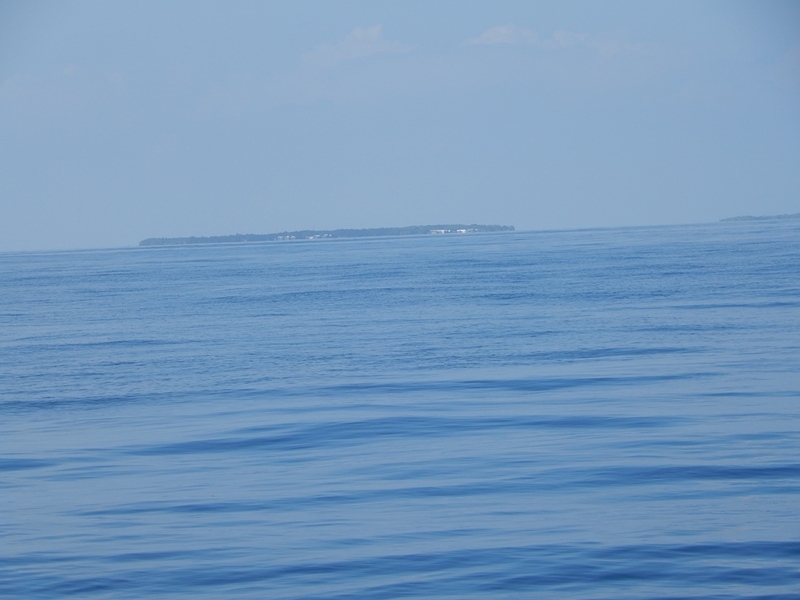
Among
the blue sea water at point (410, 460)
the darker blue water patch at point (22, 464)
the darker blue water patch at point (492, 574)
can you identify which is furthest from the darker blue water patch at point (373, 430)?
the darker blue water patch at point (492, 574)

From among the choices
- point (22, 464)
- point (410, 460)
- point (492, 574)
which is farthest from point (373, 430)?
point (492, 574)

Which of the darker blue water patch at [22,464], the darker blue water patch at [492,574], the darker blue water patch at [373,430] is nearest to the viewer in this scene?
the darker blue water patch at [492,574]

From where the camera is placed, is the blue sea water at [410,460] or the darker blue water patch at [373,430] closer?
the blue sea water at [410,460]

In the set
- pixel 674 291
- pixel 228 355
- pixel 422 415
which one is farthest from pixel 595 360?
pixel 674 291

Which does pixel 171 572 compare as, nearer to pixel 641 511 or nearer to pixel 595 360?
pixel 641 511

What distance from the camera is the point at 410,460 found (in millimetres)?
11336

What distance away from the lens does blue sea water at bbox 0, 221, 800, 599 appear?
7.88 meters

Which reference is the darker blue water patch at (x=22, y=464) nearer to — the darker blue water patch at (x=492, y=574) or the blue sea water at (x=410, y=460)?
the blue sea water at (x=410, y=460)

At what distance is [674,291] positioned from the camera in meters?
32.4

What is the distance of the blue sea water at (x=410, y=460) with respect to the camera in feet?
25.9

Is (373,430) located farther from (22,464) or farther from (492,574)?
(492,574)

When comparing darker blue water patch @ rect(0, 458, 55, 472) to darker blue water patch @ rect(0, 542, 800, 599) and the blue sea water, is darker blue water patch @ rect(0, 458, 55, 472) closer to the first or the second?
the blue sea water

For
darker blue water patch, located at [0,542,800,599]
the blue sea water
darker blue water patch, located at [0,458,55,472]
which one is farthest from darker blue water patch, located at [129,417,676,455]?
darker blue water patch, located at [0,542,800,599]

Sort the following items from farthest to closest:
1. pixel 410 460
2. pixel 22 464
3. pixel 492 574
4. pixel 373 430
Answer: pixel 373 430 < pixel 22 464 < pixel 410 460 < pixel 492 574
